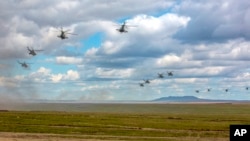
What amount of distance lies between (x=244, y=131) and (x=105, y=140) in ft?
104

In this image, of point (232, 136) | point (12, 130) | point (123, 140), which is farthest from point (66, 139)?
point (232, 136)

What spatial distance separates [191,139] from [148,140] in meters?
6.41

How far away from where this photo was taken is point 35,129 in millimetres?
67812

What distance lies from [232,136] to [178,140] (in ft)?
114

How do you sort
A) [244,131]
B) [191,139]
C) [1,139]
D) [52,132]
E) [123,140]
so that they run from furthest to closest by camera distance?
1. [52,132]
2. [191,139]
3. [123,140]
4. [1,139]
5. [244,131]

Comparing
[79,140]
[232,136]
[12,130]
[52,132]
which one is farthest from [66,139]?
[232,136]

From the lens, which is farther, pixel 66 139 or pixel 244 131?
pixel 66 139

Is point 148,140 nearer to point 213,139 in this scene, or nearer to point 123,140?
point 123,140

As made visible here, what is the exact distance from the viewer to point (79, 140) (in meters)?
52.5

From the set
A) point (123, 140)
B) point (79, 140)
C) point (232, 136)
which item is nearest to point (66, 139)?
point (79, 140)

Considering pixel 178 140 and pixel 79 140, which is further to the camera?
pixel 178 140

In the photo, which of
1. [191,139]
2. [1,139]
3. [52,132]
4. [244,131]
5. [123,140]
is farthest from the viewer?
[52,132]

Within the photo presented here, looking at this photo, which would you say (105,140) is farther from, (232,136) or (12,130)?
(232,136)

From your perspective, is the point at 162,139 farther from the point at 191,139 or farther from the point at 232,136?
the point at 232,136
